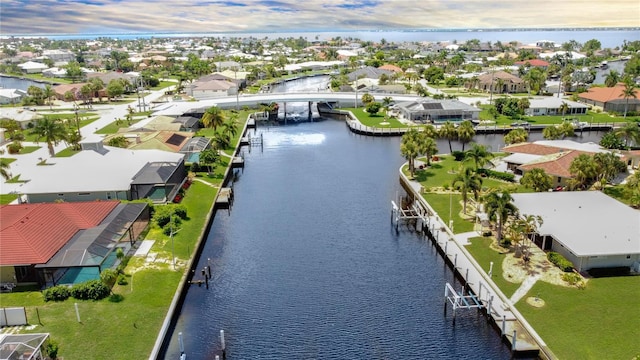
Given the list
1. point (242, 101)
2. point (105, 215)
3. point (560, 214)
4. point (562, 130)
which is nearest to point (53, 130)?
point (105, 215)

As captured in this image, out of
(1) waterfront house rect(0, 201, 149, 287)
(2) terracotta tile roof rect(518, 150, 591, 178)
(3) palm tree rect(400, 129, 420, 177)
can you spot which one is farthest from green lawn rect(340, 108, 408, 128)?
(1) waterfront house rect(0, 201, 149, 287)

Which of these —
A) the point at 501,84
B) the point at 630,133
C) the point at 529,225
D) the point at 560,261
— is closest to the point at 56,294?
the point at 529,225

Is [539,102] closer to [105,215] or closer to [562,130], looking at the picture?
[562,130]

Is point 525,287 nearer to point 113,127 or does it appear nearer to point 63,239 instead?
point 63,239

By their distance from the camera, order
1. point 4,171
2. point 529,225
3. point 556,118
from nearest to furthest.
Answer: point 529,225 < point 4,171 < point 556,118

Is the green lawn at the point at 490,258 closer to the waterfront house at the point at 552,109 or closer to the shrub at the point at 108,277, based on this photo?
the shrub at the point at 108,277

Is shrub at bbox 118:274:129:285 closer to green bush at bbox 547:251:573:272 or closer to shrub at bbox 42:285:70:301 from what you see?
shrub at bbox 42:285:70:301

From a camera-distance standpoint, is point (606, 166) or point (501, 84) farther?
point (501, 84)
